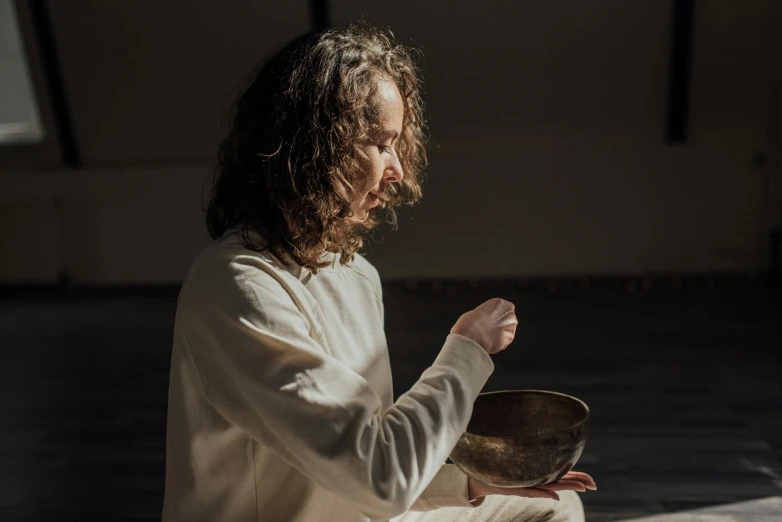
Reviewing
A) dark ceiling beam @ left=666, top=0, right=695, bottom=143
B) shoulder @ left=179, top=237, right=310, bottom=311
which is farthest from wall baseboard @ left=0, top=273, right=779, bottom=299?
shoulder @ left=179, top=237, right=310, bottom=311

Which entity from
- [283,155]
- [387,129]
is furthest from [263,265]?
[387,129]

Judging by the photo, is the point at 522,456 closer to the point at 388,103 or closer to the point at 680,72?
the point at 388,103

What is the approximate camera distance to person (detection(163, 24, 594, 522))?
40.8 inches

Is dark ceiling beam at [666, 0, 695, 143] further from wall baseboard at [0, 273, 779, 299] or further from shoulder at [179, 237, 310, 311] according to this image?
shoulder at [179, 237, 310, 311]

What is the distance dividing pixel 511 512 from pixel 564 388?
7.82 ft

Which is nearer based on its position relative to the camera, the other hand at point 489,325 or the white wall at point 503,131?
the other hand at point 489,325

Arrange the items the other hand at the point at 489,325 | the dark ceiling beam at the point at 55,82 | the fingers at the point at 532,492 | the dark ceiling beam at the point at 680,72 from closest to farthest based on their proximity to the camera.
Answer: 1. the other hand at the point at 489,325
2. the fingers at the point at 532,492
3. the dark ceiling beam at the point at 680,72
4. the dark ceiling beam at the point at 55,82

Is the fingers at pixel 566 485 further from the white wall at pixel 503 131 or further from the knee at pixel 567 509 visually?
the white wall at pixel 503 131

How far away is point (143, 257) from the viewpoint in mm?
6773

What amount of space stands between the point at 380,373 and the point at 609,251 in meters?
5.21

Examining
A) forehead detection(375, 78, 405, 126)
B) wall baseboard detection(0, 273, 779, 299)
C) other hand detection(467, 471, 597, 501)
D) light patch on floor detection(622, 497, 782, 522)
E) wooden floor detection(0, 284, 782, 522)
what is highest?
forehead detection(375, 78, 405, 126)

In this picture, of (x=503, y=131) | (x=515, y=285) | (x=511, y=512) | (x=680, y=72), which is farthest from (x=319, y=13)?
(x=511, y=512)

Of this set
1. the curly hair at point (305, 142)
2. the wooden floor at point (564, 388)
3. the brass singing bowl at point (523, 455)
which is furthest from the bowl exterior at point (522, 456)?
the wooden floor at point (564, 388)

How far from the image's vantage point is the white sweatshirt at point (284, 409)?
1.03 metres
